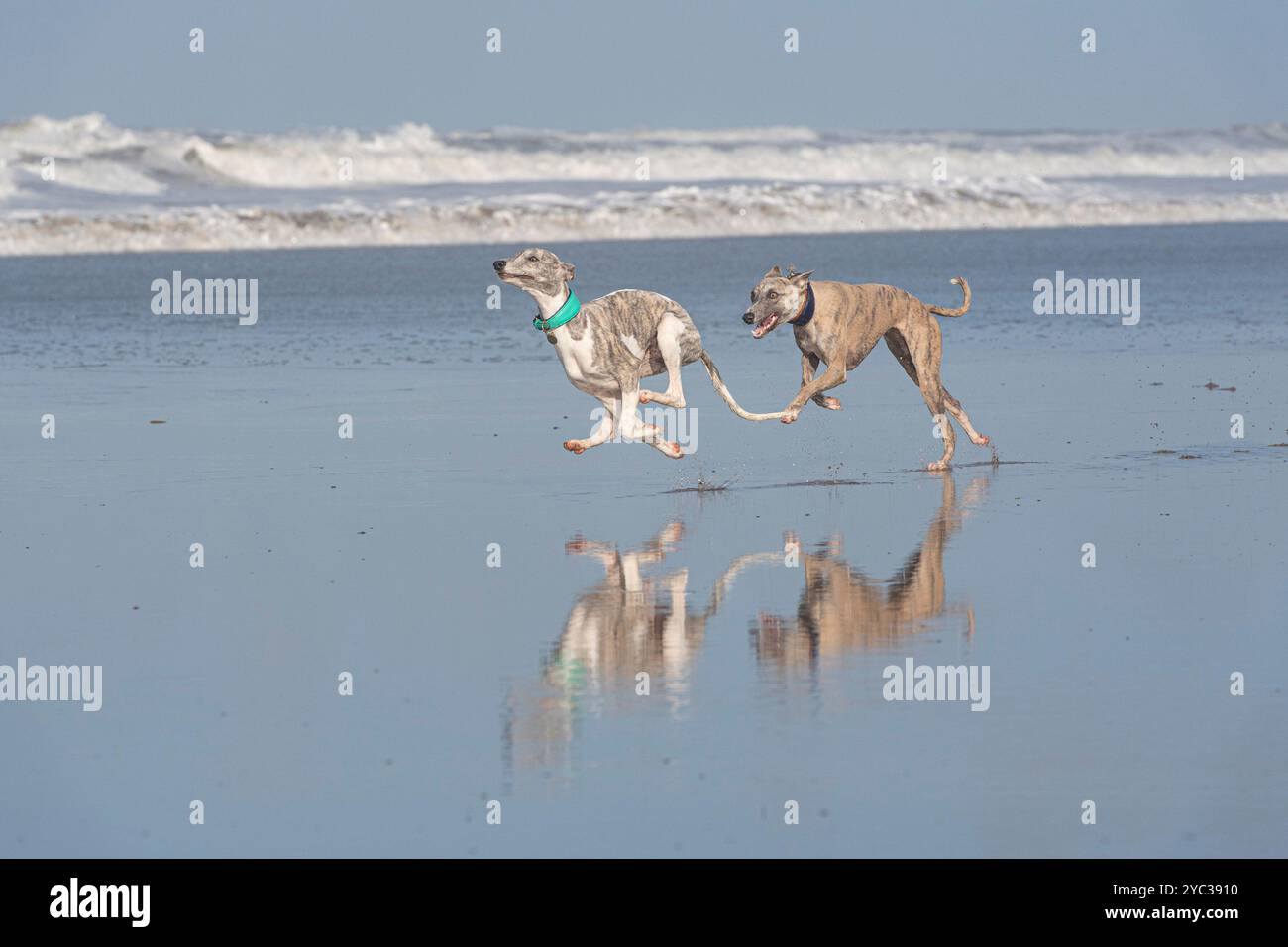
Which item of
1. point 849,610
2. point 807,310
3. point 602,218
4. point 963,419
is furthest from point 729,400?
point 602,218

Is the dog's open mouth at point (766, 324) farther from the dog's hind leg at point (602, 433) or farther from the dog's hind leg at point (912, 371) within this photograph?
the dog's hind leg at point (912, 371)

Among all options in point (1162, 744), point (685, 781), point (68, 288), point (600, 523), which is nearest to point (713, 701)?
point (685, 781)

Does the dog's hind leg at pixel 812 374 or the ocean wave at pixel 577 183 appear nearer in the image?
the dog's hind leg at pixel 812 374

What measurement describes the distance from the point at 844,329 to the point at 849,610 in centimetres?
445

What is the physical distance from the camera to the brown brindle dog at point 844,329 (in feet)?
45.2

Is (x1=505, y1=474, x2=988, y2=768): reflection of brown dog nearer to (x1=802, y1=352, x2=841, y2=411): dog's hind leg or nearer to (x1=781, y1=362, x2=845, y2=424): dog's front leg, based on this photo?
(x1=781, y1=362, x2=845, y2=424): dog's front leg

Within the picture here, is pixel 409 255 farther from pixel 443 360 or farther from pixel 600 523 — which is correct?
pixel 600 523

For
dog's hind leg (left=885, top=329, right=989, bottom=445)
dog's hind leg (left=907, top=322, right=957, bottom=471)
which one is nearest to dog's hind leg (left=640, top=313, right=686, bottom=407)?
dog's hind leg (left=885, top=329, right=989, bottom=445)

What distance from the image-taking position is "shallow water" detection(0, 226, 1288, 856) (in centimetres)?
722

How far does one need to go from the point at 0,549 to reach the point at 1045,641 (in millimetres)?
6012

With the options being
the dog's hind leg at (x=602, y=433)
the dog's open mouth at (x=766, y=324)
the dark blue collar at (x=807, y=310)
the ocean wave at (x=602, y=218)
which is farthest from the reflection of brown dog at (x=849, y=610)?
the ocean wave at (x=602, y=218)

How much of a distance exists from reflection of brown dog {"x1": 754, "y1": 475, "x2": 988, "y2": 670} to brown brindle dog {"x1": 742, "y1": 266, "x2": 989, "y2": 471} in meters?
2.27

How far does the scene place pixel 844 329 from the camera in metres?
14.3

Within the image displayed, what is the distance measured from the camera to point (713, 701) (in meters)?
8.48
